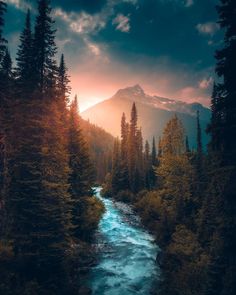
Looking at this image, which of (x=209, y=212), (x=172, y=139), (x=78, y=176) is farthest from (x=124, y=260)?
(x=172, y=139)

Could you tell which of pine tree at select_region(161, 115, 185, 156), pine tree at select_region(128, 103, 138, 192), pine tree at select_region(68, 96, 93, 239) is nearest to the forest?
pine tree at select_region(68, 96, 93, 239)

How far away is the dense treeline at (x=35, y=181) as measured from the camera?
18.5 meters

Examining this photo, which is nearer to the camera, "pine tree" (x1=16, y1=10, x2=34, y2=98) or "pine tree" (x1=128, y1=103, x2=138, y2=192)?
"pine tree" (x1=16, y1=10, x2=34, y2=98)

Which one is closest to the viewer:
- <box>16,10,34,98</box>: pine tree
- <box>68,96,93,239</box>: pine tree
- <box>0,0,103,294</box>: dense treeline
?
<box>0,0,103,294</box>: dense treeline

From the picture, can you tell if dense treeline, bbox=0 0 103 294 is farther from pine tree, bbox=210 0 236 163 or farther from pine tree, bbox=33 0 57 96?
pine tree, bbox=210 0 236 163

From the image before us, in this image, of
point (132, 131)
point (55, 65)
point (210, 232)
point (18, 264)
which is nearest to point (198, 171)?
point (210, 232)

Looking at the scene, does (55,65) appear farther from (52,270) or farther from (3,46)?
(52,270)

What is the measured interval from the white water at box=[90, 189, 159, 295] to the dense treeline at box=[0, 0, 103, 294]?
219 centimetres

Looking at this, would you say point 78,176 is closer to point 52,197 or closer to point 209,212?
point 52,197

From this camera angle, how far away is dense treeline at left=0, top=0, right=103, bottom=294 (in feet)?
60.6

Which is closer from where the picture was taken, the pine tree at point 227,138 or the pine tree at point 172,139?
the pine tree at point 227,138

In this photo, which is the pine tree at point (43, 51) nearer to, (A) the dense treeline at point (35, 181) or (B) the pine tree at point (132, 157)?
(A) the dense treeline at point (35, 181)

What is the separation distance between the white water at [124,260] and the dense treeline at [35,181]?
86.4 inches

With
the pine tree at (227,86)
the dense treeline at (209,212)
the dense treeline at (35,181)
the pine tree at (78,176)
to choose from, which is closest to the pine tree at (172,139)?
the dense treeline at (209,212)
